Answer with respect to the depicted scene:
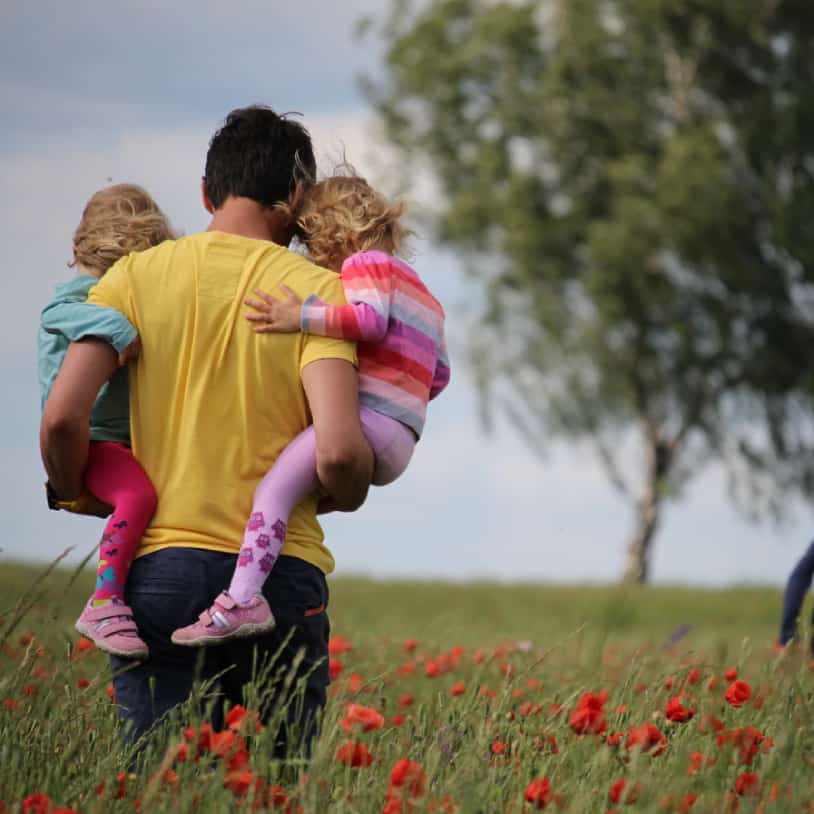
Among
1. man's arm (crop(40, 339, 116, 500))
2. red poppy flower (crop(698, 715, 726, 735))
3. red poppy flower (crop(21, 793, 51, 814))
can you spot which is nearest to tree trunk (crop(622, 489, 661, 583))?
red poppy flower (crop(698, 715, 726, 735))

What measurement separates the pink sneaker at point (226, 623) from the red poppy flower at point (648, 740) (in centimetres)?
97

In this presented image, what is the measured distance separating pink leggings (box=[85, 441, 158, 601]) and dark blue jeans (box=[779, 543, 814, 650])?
10.7 ft

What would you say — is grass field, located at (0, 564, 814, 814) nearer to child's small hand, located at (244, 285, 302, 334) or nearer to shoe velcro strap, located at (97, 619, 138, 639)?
shoe velcro strap, located at (97, 619, 138, 639)

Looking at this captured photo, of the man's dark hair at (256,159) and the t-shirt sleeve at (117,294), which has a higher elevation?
the man's dark hair at (256,159)

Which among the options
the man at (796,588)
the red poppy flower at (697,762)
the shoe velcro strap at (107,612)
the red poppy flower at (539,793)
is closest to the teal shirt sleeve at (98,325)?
the shoe velcro strap at (107,612)

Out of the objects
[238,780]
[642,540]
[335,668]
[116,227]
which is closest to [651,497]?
[642,540]

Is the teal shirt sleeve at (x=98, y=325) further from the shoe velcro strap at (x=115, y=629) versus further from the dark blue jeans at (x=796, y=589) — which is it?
the dark blue jeans at (x=796, y=589)

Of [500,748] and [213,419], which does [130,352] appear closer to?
[213,419]

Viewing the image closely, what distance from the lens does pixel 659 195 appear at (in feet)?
68.8

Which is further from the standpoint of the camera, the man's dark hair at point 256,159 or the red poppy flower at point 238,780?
the man's dark hair at point 256,159

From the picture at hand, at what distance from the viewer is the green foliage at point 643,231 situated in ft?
71.2

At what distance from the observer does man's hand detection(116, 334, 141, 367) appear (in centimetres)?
318

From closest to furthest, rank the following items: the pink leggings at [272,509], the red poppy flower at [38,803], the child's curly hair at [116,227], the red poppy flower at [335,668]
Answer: the red poppy flower at [38,803] → the pink leggings at [272,509] → the child's curly hair at [116,227] → the red poppy flower at [335,668]

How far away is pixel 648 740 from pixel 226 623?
1.09 metres
